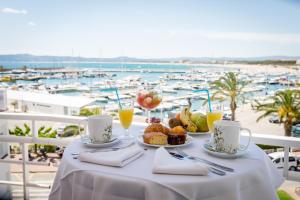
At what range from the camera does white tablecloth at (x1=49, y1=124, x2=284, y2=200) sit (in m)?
0.79

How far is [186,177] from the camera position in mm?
827

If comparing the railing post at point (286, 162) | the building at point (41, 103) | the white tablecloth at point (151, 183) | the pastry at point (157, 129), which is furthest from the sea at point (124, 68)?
the white tablecloth at point (151, 183)

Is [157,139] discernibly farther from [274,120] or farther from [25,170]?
[274,120]

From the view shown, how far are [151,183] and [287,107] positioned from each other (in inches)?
441

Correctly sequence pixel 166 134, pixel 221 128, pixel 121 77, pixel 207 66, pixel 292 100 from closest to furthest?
pixel 221 128 → pixel 166 134 → pixel 292 100 → pixel 121 77 → pixel 207 66

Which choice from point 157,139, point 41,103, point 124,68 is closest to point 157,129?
point 157,139

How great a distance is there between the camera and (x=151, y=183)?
2.59 ft

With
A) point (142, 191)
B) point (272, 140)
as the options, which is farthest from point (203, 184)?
point (272, 140)

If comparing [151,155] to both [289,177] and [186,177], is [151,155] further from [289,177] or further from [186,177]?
[289,177]

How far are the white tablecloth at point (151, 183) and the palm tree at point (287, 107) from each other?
1057 cm

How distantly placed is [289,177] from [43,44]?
24.8 meters

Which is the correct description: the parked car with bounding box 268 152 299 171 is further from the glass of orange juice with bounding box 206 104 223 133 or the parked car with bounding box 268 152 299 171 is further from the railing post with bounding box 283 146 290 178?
the glass of orange juice with bounding box 206 104 223 133

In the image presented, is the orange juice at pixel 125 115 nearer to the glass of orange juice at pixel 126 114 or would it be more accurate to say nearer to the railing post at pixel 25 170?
the glass of orange juice at pixel 126 114

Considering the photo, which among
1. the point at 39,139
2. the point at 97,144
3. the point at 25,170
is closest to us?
the point at 97,144
